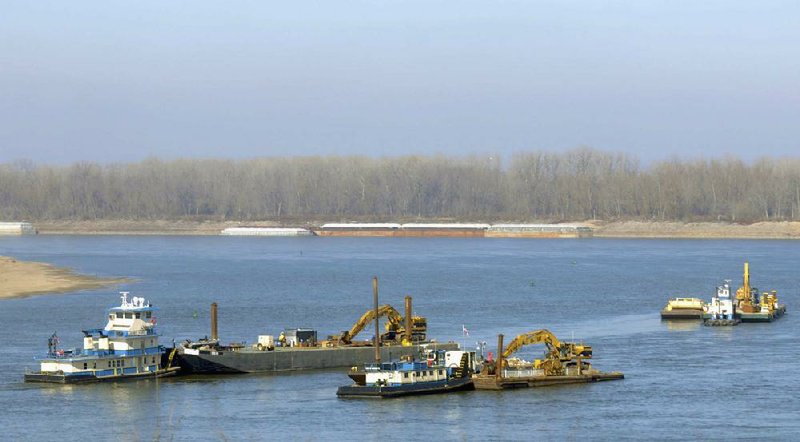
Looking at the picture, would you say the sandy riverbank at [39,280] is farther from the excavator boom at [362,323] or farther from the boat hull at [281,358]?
the boat hull at [281,358]

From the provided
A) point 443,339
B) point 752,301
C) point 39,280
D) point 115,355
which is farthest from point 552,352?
point 39,280

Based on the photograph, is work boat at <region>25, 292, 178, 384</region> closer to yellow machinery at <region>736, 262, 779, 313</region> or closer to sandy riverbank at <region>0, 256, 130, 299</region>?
yellow machinery at <region>736, 262, 779, 313</region>

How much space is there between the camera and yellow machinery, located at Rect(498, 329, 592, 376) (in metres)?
66.7

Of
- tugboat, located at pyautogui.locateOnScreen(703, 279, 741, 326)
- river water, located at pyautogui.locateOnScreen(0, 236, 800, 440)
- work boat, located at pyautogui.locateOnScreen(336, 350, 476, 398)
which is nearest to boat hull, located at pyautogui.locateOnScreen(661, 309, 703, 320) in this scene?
tugboat, located at pyautogui.locateOnScreen(703, 279, 741, 326)

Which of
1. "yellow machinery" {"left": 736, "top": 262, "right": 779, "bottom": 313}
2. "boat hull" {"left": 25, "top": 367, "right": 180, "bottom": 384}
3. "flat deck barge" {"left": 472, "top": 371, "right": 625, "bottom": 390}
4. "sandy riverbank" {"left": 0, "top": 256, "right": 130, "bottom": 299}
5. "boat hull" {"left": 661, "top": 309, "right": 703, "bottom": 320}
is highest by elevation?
"sandy riverbank" {"left": 0, "top": 256, "right": 130, "bottom": 299}

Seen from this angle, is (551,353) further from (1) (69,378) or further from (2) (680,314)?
(2) (680,314)

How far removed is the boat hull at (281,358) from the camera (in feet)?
228

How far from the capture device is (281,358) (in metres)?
71.1

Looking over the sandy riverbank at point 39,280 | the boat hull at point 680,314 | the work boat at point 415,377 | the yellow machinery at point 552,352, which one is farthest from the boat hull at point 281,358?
the sandy riverbank at point 39,280

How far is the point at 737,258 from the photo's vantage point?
188m

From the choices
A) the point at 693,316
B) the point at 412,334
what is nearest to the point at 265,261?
the point at 693,316

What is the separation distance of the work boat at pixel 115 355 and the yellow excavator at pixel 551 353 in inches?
687

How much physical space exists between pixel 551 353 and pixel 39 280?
78.0 meters

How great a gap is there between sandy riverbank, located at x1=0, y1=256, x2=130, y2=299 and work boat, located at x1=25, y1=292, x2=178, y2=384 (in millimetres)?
49457
